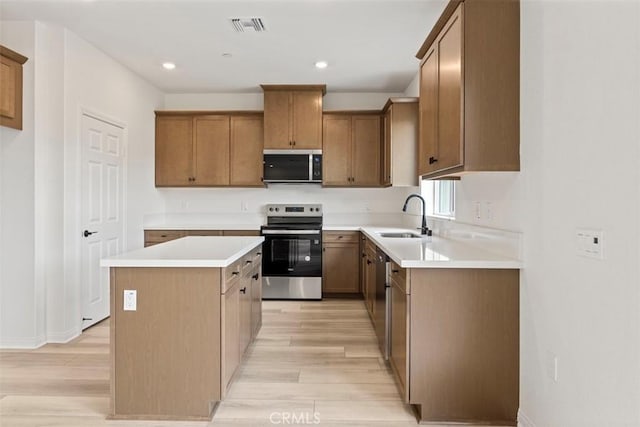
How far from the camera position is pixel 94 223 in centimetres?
365

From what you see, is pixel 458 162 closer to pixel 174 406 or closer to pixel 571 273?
pixel 571 273

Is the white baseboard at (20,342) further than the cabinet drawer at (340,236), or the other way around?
the cabinet drawer at (340,236)

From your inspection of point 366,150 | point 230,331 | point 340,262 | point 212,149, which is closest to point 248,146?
point 212,149

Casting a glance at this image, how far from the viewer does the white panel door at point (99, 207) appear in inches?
139

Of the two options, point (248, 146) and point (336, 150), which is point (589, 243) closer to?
point (336, 150)

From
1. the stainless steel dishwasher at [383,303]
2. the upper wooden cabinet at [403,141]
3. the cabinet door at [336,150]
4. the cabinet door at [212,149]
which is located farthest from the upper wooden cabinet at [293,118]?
the stainless steel dishwasher at [383,303]

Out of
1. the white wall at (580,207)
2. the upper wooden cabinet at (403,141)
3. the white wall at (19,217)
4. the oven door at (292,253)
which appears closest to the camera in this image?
the white wall at (580,207)

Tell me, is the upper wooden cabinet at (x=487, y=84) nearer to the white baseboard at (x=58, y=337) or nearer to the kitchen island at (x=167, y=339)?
the kitchen island at (x=167, y=339)

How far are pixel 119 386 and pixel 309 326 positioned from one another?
1878 millimetres

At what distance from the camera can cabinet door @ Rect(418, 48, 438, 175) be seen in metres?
2.45

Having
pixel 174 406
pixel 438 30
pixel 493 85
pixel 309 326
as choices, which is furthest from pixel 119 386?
pixel 438 30

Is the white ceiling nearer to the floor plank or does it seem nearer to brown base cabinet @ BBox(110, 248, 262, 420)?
brown base cabinet @ BBox(110, 248, 262, 420)

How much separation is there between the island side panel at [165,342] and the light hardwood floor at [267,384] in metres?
0.12

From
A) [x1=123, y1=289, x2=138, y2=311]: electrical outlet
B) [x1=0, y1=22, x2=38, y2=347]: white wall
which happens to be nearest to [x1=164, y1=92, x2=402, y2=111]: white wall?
[x1=0, y1=22, x2=38, y2=347]: white wall
